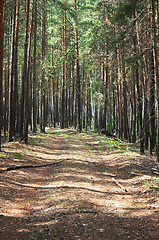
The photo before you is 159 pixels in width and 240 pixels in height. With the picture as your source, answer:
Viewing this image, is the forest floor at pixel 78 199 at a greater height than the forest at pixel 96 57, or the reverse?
the forest at pixel 96 57

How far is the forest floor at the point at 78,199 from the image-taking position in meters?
4.16

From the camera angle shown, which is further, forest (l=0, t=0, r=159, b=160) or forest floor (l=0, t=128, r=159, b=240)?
forest (l=0, t=0, r=159, b=160)

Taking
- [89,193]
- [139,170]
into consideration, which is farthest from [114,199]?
[139,170]

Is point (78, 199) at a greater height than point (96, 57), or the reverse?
point (96, 57)

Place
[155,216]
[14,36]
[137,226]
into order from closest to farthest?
[137,226] < [155,216] < [14,36]

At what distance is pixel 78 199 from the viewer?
19.0 feet

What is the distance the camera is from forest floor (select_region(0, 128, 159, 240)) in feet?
13.6

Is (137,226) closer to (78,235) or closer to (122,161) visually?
(78,235)

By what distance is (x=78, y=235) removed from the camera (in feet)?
13.0

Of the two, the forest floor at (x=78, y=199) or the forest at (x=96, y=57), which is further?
the forest at (x=96, y=57)

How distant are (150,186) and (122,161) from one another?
371cm

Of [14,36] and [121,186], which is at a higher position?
[14,36]

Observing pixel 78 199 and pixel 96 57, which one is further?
pixel 96 57

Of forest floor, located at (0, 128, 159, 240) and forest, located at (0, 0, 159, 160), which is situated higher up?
forest, located at (0, 0, 159, 160)
